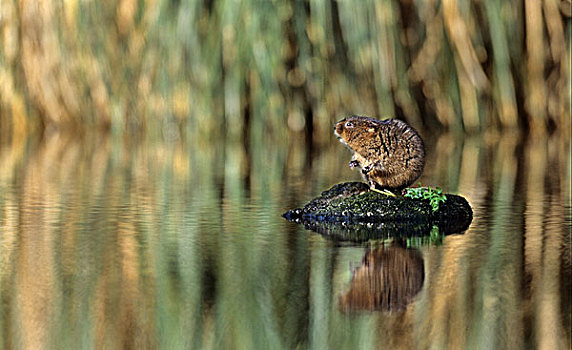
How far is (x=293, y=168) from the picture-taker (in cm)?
578

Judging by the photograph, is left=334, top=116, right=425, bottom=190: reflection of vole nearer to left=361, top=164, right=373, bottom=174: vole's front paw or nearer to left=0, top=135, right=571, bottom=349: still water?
left=361, top=164, right=373, bottom=174: vole's front paw

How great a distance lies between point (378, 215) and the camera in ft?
11.8

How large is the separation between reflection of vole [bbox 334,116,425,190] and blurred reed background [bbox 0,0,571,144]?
12.8 ft

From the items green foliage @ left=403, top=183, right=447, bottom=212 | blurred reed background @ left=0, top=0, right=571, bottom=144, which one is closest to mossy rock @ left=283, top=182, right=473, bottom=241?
green foliage @ left=403, top=183, right=447, bottom=212

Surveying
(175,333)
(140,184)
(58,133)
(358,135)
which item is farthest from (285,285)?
(58,133)

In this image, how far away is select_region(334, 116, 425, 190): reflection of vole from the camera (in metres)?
3.82

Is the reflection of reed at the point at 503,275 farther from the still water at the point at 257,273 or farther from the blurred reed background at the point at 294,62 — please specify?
the blurred reed background at the point at 294,62

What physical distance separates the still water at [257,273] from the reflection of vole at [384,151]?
26cm

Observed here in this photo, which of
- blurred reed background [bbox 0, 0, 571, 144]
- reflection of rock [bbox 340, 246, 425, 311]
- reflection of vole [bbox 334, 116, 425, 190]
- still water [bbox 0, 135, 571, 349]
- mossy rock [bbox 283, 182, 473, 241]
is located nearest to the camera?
still water [bbox 0, 135, 571, 349]

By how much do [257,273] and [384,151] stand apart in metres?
1.24

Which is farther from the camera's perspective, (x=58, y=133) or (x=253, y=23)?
(x=58, y=133)

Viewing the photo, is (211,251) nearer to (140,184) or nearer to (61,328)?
(61,328)

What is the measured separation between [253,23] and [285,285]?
5.29m

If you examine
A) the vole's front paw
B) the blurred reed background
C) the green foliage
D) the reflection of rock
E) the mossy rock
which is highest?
the blurred reed background
